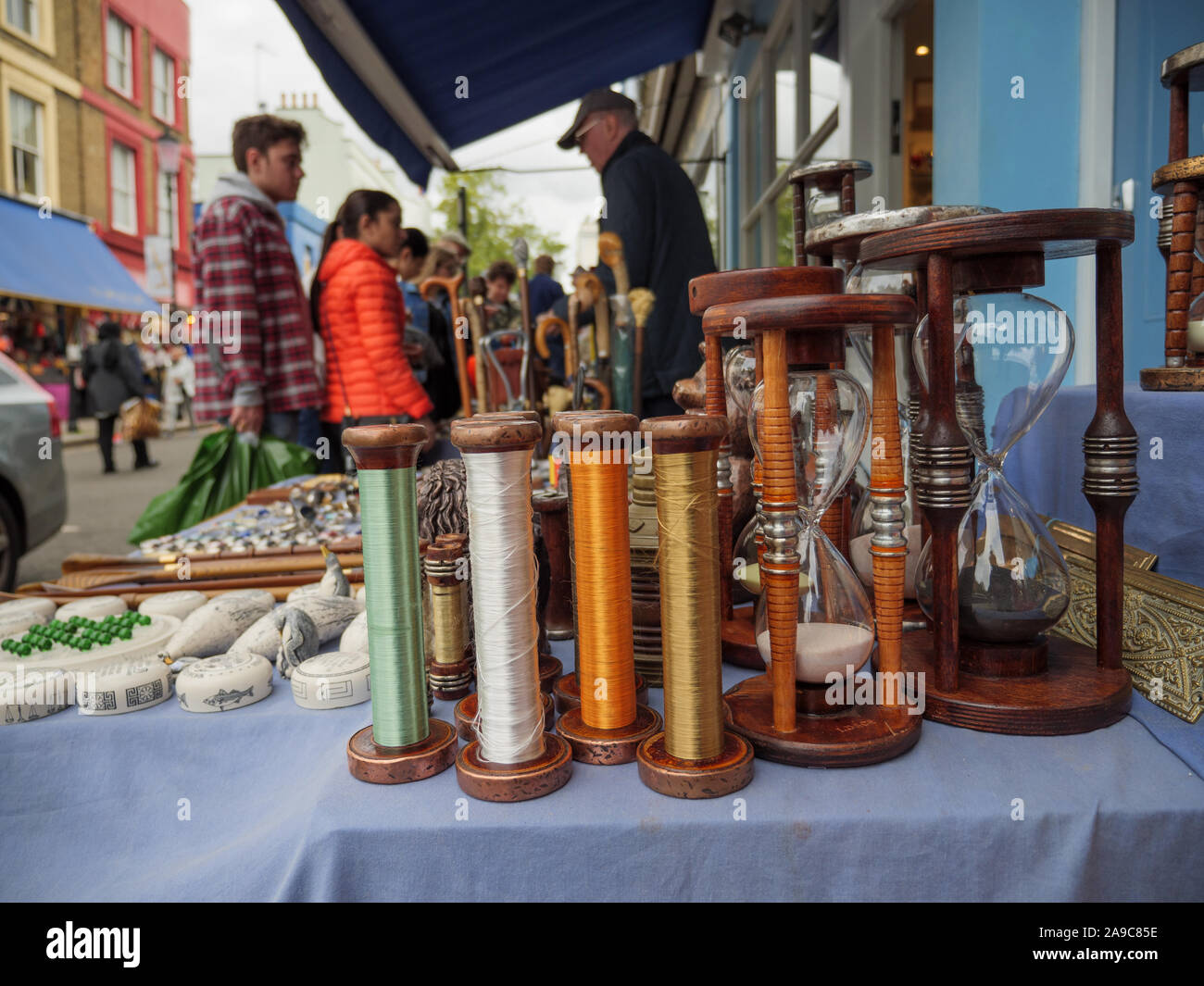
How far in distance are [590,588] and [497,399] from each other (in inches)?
100

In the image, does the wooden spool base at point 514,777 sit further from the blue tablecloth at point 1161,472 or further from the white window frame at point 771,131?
the white window frame at point 771,131

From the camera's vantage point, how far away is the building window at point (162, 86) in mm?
16500

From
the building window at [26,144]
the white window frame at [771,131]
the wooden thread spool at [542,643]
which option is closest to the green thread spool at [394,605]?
the wooden thread spool at [542,643]

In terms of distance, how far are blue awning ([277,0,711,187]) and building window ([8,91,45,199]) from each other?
10.1 metres

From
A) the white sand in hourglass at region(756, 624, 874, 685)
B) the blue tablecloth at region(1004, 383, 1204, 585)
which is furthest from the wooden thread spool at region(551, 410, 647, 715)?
the blue tablecloth at region(1004, 383, 1204, 585)

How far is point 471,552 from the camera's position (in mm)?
926

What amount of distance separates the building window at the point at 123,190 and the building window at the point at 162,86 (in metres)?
1.31

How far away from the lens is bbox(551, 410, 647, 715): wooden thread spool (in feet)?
3.13

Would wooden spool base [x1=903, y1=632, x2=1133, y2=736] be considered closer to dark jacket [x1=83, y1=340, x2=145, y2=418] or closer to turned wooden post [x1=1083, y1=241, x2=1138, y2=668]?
turned wooden post [x1=1083, y1=241, x2=1138, y2=668]

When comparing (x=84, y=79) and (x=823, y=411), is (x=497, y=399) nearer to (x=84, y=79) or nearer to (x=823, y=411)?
(x=823, y=411)

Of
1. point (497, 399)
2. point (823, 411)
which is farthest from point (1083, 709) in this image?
point (497, 399)

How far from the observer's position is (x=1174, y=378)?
125cm

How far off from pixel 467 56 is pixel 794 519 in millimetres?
4924
